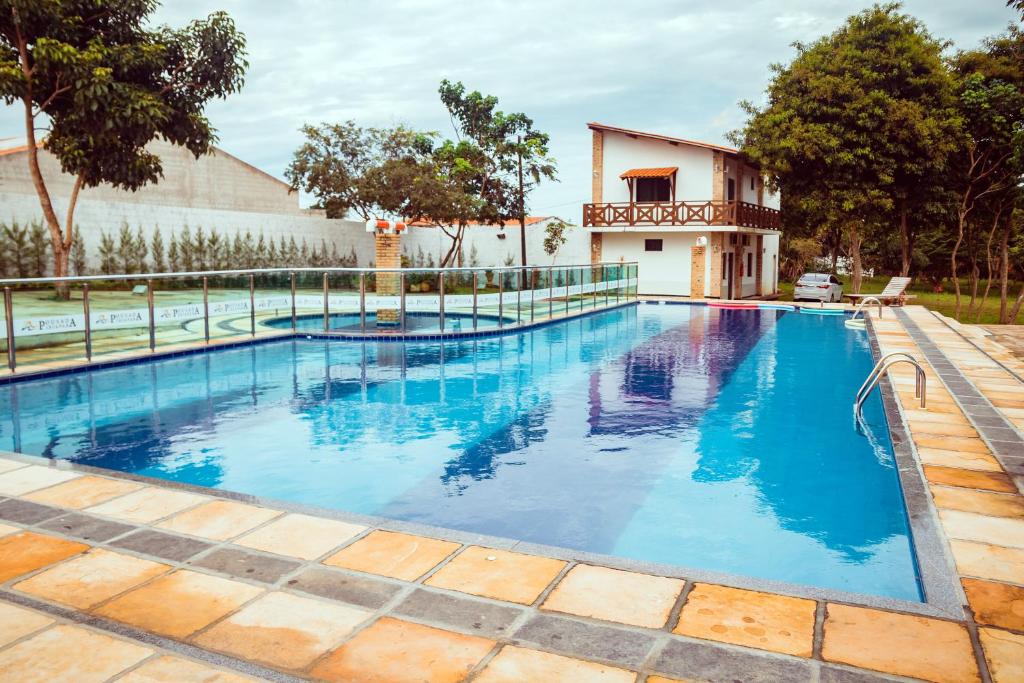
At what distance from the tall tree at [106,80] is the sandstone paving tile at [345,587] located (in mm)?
15415

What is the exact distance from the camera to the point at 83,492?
4.77 meters

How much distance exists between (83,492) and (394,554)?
232cm

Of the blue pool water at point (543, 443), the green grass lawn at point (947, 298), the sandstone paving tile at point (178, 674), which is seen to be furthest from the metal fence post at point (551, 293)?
the sandstone paving tile at point (178, 674)

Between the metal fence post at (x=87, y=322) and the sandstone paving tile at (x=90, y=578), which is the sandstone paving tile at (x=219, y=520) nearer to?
the sandstone paving tile at (x=90, y=578)

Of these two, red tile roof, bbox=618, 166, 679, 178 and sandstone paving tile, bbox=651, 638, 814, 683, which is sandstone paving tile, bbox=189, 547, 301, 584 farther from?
red tile roof, bbox=618, 166, 679, 178

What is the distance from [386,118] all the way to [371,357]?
22183 mm

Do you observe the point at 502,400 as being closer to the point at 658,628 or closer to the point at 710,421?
the point at 710,421

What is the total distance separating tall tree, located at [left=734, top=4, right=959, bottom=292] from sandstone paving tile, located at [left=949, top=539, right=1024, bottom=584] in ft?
Result: 74.6

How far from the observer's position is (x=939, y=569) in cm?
368

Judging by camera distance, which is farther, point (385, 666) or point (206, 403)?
point (206, 403)

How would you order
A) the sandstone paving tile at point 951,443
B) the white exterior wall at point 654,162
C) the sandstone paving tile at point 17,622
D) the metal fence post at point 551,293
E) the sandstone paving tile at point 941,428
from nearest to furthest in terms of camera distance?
the sandstone paving tile at point 17,622, the sandstone paving tile at point 951,443, the sandstone paving tile at point 941,428, the metal fence post at point 551,293, the white exterior wall at point 654,162

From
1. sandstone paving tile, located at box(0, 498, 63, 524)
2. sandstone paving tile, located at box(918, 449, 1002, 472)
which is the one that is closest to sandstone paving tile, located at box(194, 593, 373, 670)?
sandstone paving tile, located at box(0, 498, 63, 524)

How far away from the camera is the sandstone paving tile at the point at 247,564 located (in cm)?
354

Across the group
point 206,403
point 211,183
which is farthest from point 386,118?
point 206,403
